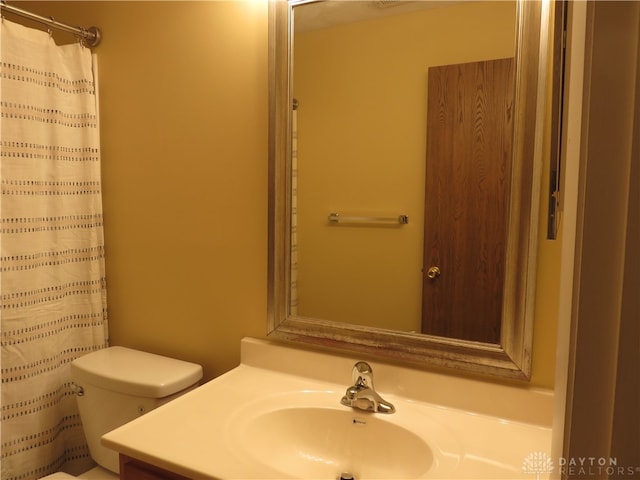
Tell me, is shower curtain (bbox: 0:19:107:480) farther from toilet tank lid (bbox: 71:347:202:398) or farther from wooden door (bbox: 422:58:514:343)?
wooden door (bbox: 422:58:514:343)

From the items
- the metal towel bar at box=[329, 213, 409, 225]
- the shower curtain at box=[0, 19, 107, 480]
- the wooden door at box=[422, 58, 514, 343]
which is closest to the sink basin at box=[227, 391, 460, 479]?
the wooden door at box=[422, 58, 514, 343]

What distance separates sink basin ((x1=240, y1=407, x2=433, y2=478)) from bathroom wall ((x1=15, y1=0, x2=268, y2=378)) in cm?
34

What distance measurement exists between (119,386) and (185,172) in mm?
697

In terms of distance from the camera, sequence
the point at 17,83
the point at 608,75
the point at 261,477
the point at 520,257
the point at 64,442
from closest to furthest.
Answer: the point at 608,75, the point at 261,477, the point at 520,257, the point at 17,83, the point at 64,442

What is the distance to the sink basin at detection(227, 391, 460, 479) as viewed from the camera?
1.04 meters

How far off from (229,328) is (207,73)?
814mm

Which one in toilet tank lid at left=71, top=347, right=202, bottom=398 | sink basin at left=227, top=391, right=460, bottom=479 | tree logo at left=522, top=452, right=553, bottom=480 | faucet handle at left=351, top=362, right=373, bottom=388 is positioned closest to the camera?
tree logo at left=522, top=452, right=553, bottom=480

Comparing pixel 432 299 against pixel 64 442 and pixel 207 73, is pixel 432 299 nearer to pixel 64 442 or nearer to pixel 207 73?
pixel 207 73

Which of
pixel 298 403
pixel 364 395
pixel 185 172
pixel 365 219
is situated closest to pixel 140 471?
pixel 298 403

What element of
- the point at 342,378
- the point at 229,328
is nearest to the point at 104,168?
the point at 229,328

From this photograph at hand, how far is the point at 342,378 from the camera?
1297mm

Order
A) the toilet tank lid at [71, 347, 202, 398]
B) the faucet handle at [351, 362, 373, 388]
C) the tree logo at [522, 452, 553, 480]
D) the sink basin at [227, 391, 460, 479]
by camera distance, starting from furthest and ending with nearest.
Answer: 1. the toilet tank lid at [71, 347, 202, 398]
2. the faucet handle at [351, 362, 373, 388]
3. the sink basin at [227, 391, 460, 479]
4. the tree logo at [522, 452, 553, 480]

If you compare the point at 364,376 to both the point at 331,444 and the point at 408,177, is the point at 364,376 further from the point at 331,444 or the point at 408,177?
the point at 408,177

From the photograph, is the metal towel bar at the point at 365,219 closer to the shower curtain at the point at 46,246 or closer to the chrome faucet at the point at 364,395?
the chrome faucet at the point at 364,395
